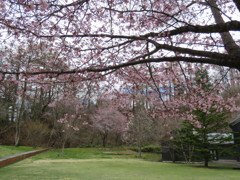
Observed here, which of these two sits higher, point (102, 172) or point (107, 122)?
point (107, 122)

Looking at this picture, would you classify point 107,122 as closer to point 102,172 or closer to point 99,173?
point 102,172

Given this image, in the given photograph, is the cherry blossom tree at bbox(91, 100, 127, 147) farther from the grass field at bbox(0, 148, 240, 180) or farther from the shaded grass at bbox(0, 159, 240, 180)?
the shaded grass at bbox(0, 159, 240, 180)

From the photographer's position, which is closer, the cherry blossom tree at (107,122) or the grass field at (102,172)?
the grass field at (102,172)

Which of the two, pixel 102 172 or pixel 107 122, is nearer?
pixel 102 172

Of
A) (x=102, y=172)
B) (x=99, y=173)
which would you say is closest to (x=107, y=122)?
(x=102, y=172)

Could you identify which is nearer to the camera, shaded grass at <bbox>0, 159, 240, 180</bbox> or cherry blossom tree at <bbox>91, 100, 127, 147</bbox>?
shaded grass at <bbox>0, 159, 240, 180</bbox>

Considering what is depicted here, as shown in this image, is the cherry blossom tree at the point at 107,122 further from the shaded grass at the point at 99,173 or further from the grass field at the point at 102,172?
the shaded grass at the point at 99,173

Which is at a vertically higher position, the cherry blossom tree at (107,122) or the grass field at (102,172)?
the cherry blossom tree at (107,122)

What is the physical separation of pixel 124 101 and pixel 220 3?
376 centimetres

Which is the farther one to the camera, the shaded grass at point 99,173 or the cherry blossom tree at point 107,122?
the cherry blossom tree at point 107,122

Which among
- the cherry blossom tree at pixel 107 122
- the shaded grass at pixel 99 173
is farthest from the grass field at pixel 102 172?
the cherry blossom tree at pixel 107 122

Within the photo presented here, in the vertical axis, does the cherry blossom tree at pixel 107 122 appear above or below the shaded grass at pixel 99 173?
above

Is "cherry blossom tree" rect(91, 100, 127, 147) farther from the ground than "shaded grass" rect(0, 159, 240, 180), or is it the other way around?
"cherry blossom tree" rect(91, 100, 127, 147)

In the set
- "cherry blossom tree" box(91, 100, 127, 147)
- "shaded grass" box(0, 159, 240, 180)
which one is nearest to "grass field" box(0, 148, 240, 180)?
"shaded grass" box(0, 159, 240, 180)
